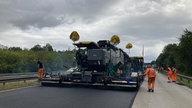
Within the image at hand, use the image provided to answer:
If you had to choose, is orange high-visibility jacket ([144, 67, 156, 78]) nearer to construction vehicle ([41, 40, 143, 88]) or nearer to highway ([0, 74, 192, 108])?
construction vehicle ([41, 40, 143, 88])

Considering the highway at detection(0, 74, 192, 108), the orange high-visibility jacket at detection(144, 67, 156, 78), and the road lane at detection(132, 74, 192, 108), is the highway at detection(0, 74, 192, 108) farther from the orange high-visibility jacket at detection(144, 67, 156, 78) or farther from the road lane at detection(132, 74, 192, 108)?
the orange high-visibility jacket at detection(144, 67, 156, 78)

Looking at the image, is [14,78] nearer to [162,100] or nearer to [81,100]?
[81,100]

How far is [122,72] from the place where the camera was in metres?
18.5

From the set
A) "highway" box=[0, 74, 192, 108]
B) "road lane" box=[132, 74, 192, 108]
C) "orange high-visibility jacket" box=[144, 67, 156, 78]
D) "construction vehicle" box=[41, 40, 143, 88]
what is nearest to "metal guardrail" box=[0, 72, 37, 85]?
"construction vehicle" box=[41, 40, 143, 88]

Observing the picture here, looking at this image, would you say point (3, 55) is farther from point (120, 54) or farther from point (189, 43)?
point (189, 43)

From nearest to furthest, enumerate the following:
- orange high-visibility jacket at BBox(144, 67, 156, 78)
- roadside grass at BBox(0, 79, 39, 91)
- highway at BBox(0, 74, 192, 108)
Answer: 1. highway at BBox(0, 74, 192, 108)
2. roadside grass at BBox(0, 79, 39, 91)
3. orange high-visibility jacket at BBox(144, 67, 156, 78)

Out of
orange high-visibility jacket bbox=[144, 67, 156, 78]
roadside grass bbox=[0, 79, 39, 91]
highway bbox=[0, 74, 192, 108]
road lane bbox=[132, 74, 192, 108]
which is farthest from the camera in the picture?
orange high-visibility jacket bbox=[144, 67, 156, 78]

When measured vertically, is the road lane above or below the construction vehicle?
below

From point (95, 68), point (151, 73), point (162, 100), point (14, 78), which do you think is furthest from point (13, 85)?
point (162, 100)

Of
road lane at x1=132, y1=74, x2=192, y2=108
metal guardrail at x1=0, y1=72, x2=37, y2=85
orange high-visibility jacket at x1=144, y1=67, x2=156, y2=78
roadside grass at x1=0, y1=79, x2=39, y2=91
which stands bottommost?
road lane at x1=132, y1=74, x2=192, y2=108

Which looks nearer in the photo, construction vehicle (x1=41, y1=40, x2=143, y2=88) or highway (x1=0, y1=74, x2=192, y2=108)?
highway (x1=0, y1=74, x2=192, y2=108)

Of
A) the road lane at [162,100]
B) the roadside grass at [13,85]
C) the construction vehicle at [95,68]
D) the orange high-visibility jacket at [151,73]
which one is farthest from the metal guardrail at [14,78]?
the orange high-visibility jacket at [151,73]

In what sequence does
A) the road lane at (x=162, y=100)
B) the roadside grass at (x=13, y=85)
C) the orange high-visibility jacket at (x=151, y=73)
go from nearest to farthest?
the road lane at (x=162, y=100) < the roadside grass at (x=13, y=85) < the orange high-visibility jacket at (x=151, y=73)

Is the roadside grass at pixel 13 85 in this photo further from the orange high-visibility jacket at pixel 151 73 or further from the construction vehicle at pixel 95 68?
the orange high-visibility jacket at pixel 151 73
